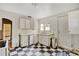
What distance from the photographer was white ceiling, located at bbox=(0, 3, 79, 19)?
182 cm

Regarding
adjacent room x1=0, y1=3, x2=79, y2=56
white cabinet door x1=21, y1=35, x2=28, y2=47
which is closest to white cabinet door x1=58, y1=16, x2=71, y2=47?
adjacent room x1=0, y1=3, x2=79, y2=56

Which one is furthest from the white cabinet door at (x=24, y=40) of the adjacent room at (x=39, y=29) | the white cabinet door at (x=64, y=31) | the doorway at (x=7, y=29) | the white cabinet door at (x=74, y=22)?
the white cabinet door at (x=74, y=22)

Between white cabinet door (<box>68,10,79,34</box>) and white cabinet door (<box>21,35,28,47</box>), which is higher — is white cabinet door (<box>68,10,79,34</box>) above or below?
above

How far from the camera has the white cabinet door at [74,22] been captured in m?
1.79

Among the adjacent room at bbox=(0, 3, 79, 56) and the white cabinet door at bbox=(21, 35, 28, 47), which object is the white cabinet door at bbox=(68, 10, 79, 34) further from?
the white cabinet door at bbox=(21, 35, 28, 47)

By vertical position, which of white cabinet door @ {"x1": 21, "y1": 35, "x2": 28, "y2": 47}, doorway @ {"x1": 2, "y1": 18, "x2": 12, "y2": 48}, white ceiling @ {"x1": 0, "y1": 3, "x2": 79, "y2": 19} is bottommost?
white cabinet door @ {"x1": 21, "y1": 35, "x2": 28, "y2": 47}

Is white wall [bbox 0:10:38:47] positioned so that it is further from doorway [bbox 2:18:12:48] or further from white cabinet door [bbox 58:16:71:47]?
white cabinet door [bbox 58:16:71:47]

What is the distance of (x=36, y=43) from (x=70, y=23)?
2.14 feet

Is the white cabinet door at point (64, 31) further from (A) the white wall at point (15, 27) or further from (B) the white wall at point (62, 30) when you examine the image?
(A) the white wall at point (15, 27)

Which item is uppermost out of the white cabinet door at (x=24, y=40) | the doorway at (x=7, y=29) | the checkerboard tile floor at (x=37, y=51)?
the doorway at (x=7, y=29)

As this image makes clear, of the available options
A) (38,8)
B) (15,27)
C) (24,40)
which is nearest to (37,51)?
(24,40)

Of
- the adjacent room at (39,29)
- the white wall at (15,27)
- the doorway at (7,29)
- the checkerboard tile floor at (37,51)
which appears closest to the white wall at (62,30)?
the adjacent room at (39,29)

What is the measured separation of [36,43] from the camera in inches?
72.4

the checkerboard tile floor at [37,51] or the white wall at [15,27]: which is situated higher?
the white wall at [15,27]
